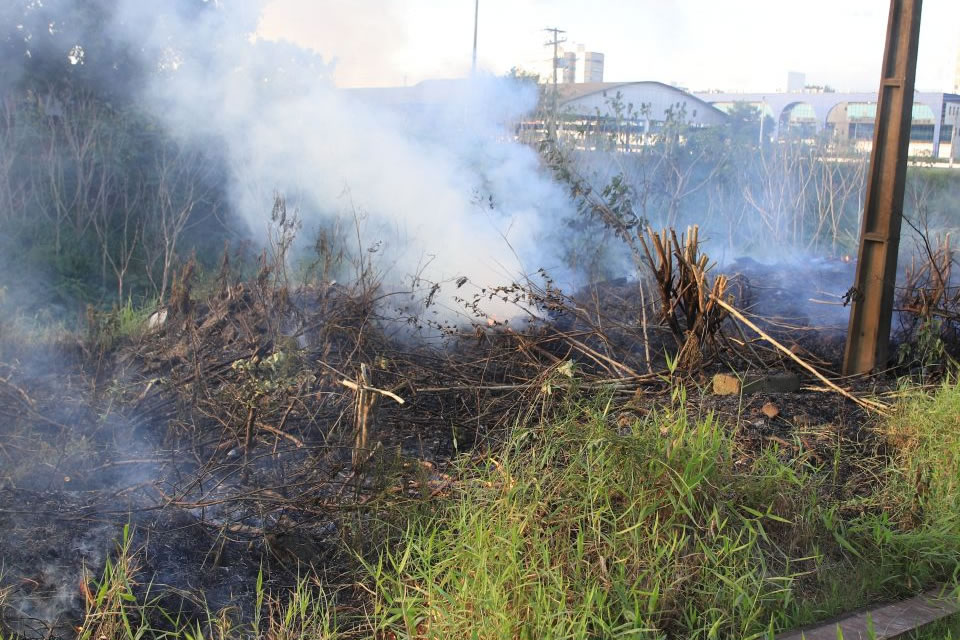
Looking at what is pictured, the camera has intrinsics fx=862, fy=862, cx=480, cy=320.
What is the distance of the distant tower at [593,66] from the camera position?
3297cm

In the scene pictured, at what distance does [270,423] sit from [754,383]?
3.22 metres

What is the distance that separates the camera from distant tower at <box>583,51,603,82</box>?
32966mm

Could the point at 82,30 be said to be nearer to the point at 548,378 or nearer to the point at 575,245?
the point at 575,245

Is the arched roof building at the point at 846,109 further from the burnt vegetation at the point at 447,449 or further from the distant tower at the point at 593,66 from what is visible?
the burnt vegetation at the point at 447,449

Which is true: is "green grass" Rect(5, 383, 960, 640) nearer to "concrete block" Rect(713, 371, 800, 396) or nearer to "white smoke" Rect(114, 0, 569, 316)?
"concrete block" Rect(713, 371, 800, 396)

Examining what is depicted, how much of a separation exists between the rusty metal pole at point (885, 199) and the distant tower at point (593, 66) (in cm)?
2675

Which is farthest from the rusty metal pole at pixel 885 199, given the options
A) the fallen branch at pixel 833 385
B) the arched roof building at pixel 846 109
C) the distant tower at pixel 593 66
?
the distant tower at pixel 593 66

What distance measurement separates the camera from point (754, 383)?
5.80 meters

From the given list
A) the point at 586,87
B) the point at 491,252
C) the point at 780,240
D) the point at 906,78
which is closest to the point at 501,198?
the point at 491,252

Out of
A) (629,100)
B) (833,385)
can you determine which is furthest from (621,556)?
(629,100)

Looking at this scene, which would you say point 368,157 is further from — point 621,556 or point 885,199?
point 621,556

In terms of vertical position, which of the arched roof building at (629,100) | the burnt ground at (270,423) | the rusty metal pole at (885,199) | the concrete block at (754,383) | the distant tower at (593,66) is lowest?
the burnt ground at (270,423)

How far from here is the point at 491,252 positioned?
9328 millimetres

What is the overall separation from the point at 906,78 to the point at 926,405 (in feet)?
8.10
